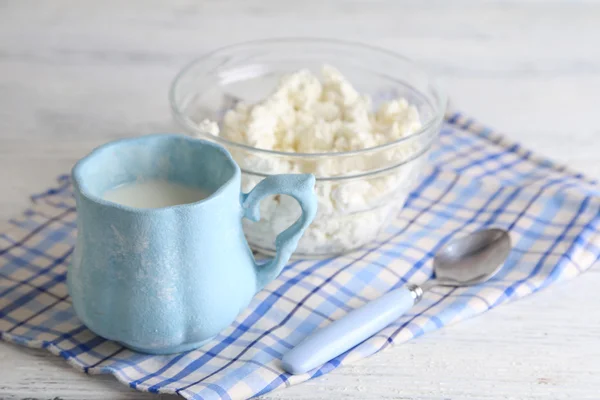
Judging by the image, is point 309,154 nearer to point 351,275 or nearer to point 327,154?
point 327,154

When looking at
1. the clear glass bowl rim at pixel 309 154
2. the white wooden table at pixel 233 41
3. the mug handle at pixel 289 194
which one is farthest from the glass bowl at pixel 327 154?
the white wooden table at pixel 233 41

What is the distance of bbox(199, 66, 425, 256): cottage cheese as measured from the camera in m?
0.89

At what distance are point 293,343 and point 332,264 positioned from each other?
0.16 metres

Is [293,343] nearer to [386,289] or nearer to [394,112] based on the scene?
[386,289]

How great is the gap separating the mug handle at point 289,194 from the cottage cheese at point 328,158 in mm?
105

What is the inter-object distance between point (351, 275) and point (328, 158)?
0.15 metres

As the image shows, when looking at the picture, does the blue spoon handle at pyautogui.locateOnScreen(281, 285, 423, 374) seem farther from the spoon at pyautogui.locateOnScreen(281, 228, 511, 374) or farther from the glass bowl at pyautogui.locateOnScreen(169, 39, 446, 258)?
the glass bowl at pyautogui.locateOnScreen(169, 39, 446, 258)

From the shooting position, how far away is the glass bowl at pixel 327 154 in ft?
2.91

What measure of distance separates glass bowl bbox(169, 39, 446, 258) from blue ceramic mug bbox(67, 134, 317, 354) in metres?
0.12

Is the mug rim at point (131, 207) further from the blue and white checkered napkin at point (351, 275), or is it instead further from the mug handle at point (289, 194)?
the blue and white checkered napkin at point (351, 275)

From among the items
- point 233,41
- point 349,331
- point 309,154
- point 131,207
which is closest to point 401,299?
point 349,331

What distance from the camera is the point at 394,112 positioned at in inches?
38.9

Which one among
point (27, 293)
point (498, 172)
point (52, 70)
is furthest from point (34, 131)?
point (498, 172)

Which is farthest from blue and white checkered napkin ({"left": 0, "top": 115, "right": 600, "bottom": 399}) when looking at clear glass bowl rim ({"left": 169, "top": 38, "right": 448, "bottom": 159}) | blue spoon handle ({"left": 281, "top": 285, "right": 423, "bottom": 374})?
clear glass bowl rim ({"left": 169, "top": 38, "right": 448, "bottom": 159})
